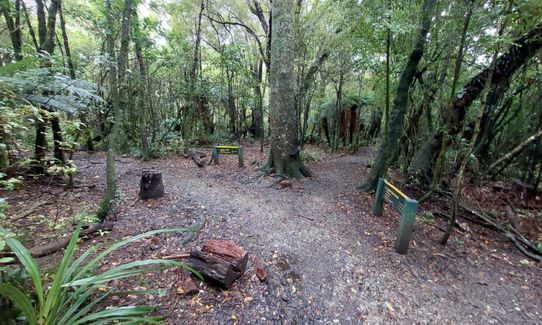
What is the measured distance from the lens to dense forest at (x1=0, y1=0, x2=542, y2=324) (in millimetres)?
2225

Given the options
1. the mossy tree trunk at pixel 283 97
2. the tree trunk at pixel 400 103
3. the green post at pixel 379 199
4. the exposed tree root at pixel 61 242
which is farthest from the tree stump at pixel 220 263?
the tree trunk at pixel 400 103

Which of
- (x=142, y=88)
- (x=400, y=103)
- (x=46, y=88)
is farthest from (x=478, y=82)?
(x=142, y=88)

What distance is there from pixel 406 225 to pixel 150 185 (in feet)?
14.3

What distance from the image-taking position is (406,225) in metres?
3.30

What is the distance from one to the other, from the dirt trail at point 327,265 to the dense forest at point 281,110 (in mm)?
172

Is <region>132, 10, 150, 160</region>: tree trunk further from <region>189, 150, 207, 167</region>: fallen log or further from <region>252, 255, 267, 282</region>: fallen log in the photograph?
<region>252, 255, 267, 282</region>: fallen log

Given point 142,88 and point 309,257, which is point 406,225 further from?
point 142,88

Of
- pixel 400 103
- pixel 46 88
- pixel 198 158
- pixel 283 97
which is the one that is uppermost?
pixel 283 97

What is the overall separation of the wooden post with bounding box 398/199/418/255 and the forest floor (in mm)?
220

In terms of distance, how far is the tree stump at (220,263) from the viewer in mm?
2371

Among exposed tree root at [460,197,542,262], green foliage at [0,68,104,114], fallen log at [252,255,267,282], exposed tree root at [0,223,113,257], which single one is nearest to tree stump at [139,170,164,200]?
exposed tree root at [0,223,113,257]

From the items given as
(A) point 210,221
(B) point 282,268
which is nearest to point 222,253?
(B) point 282,268

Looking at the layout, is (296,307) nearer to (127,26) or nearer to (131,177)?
(127,26)

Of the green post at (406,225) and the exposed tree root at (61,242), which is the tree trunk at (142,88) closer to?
the exposed tree root at (61,242)
